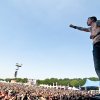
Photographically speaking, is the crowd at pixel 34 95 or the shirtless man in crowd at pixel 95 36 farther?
the crowd at pixel 34 95

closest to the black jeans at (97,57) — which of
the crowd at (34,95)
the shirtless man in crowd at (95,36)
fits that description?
the shirtless man in crowd at (95,36)

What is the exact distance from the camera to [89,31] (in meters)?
5.16

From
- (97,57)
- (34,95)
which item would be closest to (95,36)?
(97,57)

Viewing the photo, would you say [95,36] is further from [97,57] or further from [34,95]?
[34,95]

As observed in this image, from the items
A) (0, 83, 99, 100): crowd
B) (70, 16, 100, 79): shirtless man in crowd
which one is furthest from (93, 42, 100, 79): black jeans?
(0, 83, 99, 100): crowd

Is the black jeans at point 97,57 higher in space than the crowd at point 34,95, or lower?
higher

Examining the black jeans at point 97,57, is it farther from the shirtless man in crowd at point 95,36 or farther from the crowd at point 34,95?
the crowd at point 34,95

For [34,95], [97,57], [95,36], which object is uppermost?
[95,36]

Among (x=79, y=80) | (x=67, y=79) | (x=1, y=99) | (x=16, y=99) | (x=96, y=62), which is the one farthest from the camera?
(x=67, y=79)

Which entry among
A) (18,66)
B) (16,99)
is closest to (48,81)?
(18,66)

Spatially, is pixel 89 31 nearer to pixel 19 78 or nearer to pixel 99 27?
pixel 99 27

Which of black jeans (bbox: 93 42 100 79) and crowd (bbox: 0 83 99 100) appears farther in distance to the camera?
crowd (bbox: 0 83 99 100)

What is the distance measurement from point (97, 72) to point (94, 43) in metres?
0.50

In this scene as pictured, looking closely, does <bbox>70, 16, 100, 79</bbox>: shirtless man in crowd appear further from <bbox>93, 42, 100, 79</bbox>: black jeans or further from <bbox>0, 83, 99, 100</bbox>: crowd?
<bbox>0, 83, 99, 100</bbox>: crowd
